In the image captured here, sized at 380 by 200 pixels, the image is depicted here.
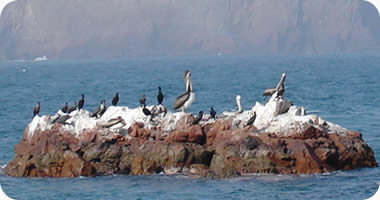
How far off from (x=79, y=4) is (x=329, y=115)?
355 feet

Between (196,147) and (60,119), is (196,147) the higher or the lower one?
the lower one

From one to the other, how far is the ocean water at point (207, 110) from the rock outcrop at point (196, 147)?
0.42m

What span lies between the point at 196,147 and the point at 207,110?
13723mm

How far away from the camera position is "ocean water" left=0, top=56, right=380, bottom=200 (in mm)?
23453

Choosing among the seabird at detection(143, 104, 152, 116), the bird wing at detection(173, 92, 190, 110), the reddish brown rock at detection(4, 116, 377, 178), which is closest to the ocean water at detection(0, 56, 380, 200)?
the reddish brown rock at detection(4, 116, 377, 178)

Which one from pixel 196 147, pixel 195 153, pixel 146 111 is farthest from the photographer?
pixel 146 111

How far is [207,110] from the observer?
129 feet

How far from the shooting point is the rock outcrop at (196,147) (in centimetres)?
2497

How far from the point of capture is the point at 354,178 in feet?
80.5

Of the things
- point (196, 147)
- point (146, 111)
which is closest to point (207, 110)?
point (146, 111)

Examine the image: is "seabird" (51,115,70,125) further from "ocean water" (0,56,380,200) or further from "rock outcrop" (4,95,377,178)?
"ocean water" (0,56,380,200)

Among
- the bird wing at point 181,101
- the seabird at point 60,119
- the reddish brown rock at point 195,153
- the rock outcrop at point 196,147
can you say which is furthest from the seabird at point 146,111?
the seabird at point 60,119

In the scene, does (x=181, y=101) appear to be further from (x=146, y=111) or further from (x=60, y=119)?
(x=60, y=119)

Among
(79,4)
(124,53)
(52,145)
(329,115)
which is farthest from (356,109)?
(124,53)
